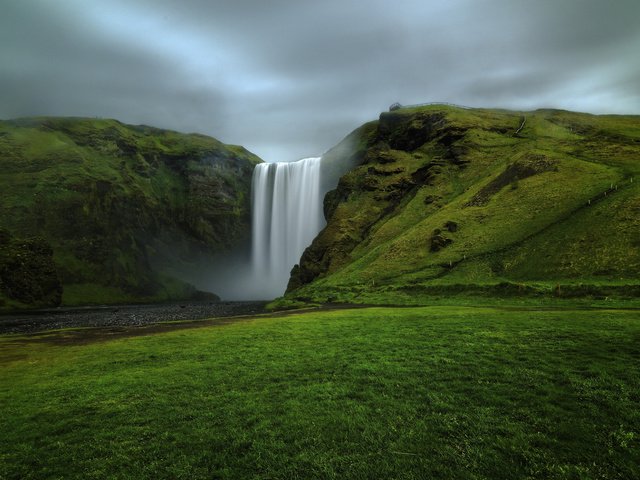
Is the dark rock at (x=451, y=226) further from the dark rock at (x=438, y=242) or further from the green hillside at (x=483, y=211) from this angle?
the dark rock at (x=438, y=242)

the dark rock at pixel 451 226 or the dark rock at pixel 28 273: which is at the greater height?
the dark rock at pixel 451 226

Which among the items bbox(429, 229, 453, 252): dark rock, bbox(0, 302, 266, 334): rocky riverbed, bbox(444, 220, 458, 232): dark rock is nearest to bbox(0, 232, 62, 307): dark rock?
bbox(0, 302, 266, 334): rocky riverbed

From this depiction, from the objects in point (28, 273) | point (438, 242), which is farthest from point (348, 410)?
point (28, 273)

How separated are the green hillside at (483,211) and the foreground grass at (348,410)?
1306 inches

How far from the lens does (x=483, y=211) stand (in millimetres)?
83750

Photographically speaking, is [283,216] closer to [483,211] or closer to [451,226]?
[451,226]

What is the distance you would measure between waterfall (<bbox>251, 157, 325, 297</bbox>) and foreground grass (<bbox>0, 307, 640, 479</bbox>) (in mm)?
140097

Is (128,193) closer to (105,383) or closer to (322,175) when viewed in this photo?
(322,175)

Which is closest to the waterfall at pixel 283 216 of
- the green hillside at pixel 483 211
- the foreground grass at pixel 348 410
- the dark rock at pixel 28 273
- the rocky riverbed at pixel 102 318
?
the green hillside at pixel 483 211

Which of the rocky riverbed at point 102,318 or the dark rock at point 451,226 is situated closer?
the rocky riverbed at point 102,318

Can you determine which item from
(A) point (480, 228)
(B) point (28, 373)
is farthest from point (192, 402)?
(A) point (480, 228)

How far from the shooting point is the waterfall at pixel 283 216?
16512 cm

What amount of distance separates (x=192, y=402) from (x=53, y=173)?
216571 millimetres

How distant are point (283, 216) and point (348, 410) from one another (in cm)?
16494
